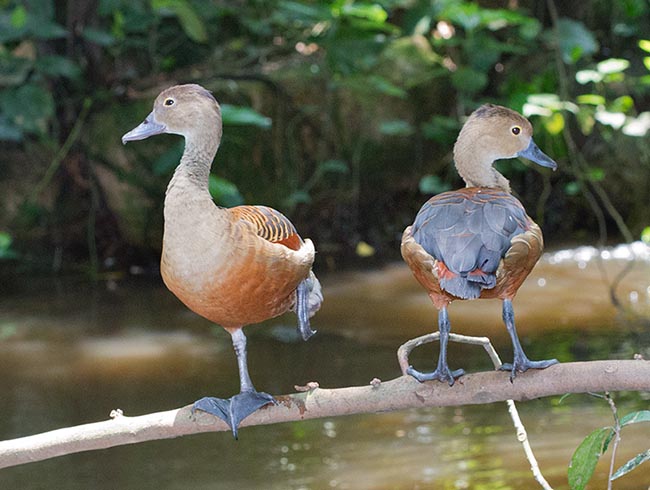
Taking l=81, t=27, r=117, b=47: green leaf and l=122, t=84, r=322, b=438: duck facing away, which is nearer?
l=122, t=84, r=322, b=438: duck facing away

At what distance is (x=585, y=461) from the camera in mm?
2250

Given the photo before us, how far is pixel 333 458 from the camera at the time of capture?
12.5 feet

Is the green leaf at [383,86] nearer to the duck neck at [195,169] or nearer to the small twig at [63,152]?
the small twig at [63,152]

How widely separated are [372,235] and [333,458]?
141 inches

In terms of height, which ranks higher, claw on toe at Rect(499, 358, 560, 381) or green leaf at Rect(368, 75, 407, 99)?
claw on toe at Rect(499, 358, 560, 381)

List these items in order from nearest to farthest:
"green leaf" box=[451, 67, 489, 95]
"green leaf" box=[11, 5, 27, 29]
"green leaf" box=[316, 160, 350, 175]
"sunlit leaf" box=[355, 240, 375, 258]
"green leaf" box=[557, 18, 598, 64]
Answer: "green leaf" box=[11, 5, 27, 29] < "green leaf" box=[557, 18, 598, 64] < "green leaf" box=[316, 160, 350, 175] < "green leaf" box=[451, 67, 489, 95] < "sunlit leaf" box=[355, 240, 375, 258]

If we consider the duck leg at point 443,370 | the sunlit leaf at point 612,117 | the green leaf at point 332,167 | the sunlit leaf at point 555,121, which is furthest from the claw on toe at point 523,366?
the green leaf at point 332,167

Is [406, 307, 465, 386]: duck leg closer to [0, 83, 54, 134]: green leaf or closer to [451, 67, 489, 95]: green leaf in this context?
[0, 83, 54, 134]: green leaf

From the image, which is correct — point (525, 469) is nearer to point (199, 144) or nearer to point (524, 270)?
point (524, 270)

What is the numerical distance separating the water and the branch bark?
1231 mm

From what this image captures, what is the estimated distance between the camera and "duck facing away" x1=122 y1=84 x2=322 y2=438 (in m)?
2.31

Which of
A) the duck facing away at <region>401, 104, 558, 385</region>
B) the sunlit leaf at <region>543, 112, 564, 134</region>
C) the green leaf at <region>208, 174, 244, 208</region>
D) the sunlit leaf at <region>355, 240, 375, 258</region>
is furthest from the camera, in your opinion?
the sunlit leaf at <region>355, 240, 375, 258</region>

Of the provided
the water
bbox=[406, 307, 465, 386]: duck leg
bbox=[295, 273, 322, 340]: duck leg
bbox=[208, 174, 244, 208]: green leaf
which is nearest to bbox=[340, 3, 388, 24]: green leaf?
bbox=[208, 174, 244, 208]: green leaf

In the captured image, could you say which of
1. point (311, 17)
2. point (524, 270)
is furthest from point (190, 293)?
point (311, 17)
